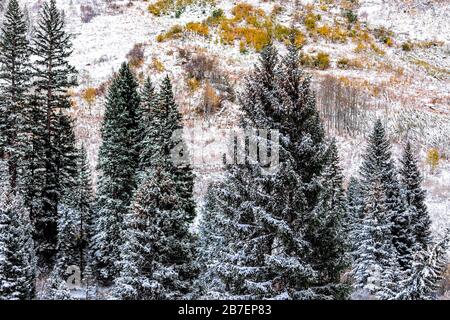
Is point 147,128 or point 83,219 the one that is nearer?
point 147,128

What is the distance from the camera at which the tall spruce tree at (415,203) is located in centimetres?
3250

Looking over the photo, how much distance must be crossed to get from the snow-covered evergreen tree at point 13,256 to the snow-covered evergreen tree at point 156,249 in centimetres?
534

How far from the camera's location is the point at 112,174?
3014 centimetres

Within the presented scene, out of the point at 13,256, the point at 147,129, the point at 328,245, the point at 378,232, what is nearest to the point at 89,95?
the point at 147,129

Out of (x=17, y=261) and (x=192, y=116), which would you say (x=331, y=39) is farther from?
(x=17, y=261)

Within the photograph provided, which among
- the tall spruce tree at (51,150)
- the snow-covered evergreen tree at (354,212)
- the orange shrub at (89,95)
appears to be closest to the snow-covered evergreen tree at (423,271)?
the snow-covered evergreen tree at (354,212)

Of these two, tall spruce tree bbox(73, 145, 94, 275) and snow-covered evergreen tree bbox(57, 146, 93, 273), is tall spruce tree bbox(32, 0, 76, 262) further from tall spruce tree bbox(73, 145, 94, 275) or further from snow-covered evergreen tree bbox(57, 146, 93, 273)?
tall spruce tree bbox(73, 145, 94, 275)

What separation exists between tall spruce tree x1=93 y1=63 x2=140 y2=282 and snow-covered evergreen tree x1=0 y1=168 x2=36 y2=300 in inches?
195

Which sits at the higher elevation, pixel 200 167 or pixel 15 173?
pixel 15 173

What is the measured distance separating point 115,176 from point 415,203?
20225 millimetres

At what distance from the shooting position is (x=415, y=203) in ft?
108

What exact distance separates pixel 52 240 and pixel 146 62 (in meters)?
44.5

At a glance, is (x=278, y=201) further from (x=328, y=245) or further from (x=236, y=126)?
(x=236, y=126)
